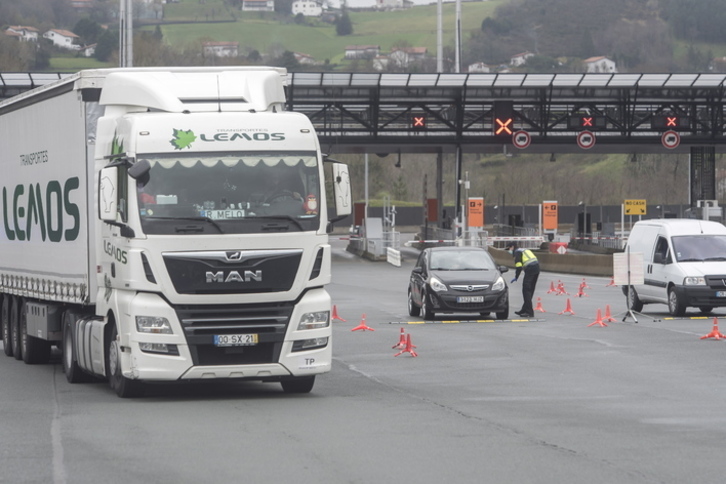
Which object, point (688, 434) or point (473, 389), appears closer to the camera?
point (688, 434)

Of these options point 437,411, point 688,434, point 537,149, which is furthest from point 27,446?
point 537,149

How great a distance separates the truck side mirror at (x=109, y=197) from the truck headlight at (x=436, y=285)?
1313 centimetres

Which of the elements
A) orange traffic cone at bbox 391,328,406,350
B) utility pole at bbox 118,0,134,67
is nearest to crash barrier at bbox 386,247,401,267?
utility pole at bbox 118,0,134,67

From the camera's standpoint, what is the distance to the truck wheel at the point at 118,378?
14.1 m

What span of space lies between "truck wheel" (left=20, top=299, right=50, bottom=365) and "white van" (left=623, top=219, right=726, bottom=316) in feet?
41.6

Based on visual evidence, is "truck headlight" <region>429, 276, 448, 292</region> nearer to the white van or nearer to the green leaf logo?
the white van

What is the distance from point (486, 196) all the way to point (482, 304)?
299 ft

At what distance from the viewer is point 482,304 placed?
2591 cm

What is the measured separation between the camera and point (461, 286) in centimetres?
2595

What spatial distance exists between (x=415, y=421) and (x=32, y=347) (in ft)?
28.7

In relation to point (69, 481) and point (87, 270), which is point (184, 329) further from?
point (69, 481)

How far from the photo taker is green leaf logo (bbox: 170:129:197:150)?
13836 mm

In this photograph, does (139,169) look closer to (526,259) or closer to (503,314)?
(503,314)

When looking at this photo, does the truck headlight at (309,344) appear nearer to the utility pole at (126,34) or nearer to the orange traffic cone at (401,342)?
the orange traffic cone at (401,342)
